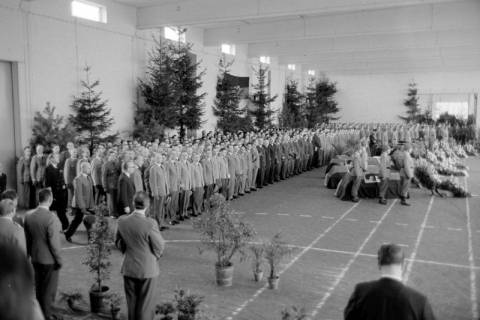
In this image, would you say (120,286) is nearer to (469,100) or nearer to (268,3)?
(268,3)

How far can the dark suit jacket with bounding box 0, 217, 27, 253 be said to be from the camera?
4.78 metres

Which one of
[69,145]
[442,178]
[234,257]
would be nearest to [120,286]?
[234,257]

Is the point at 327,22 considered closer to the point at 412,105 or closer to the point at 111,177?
the point at 111,177

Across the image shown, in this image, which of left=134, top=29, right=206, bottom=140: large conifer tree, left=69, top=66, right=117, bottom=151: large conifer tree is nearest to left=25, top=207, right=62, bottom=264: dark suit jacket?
left=69, top=66, right=117, bottom=151: large conifer tree

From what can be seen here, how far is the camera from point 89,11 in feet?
50.4

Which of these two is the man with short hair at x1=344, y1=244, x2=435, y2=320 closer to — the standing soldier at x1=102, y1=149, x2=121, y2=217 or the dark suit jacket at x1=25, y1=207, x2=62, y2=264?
the dark suit jacket at x1=25, y1=207, x2=62, y2=264

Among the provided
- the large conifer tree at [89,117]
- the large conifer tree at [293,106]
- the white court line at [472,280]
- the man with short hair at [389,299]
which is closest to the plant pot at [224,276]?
the white court line at [472,280]

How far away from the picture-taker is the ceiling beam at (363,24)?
50.7 feet

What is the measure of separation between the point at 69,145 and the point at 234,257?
6.08 m

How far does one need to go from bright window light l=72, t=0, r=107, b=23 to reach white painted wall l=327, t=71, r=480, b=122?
2778 cm

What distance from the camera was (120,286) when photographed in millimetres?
7012

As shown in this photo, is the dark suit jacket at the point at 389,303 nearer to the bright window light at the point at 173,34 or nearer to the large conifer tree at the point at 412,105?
the bright window light at the point at 173,34

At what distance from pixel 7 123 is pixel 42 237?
8.93 meters

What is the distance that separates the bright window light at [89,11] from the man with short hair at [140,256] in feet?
37.7
